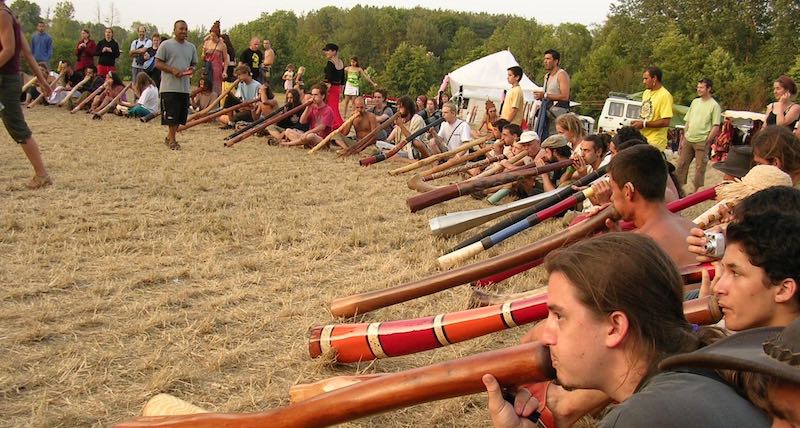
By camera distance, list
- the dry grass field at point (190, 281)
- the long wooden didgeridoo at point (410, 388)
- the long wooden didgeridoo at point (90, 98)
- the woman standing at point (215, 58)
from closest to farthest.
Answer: the long wooden didgeridoo at point (410, 388)
the dry grass field at point (190, 281)
the woman standing at point (215, 58)
the long wooden didgeridoo at point (90, 98)

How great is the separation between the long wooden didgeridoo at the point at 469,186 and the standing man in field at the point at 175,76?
4.55 meters

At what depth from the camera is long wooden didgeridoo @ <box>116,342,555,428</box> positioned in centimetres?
184

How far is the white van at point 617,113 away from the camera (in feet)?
89.5

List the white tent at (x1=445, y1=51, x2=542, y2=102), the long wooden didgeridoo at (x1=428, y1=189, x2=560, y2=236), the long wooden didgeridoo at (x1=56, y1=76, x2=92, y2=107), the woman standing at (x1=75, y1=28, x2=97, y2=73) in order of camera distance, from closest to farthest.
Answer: the long wooden didgeridoo at (x1=428, y1=189, x2=560, y2=236)
the long wooden didgeridoo at (x1=56, y1=76, x2=92, y2=107)
the woman standing at (x1=75, y1=28, x2=97, y2=73)
the white tent at (x1=445, y1=51, x2=542, y2=102)

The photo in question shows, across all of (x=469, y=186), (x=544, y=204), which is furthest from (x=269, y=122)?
(x=544, y=204)

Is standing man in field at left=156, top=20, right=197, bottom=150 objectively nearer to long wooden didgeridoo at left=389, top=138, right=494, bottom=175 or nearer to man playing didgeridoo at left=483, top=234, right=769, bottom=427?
long wooden didgeridoo at left=389, top=138, right=494, bottom=175

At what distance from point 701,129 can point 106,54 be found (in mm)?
12083

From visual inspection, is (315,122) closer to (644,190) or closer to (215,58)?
(215,58)

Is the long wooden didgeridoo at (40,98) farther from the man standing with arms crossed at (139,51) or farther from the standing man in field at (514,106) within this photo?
the standing man in field at (514,106)

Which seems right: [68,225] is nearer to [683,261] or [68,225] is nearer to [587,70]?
[683,261]

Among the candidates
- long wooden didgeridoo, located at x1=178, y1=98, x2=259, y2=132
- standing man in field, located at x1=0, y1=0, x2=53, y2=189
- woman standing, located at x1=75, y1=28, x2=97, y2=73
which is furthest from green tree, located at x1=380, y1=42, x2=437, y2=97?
standing man in field, located at x1=0, y1=0, x2=53, y2=189

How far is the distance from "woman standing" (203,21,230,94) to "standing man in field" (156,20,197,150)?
13.7 feet

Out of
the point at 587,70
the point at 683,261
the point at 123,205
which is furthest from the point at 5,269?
the point at 587,70

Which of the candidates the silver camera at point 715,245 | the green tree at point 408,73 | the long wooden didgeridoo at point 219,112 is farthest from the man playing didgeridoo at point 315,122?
the green tree at point 408,73
